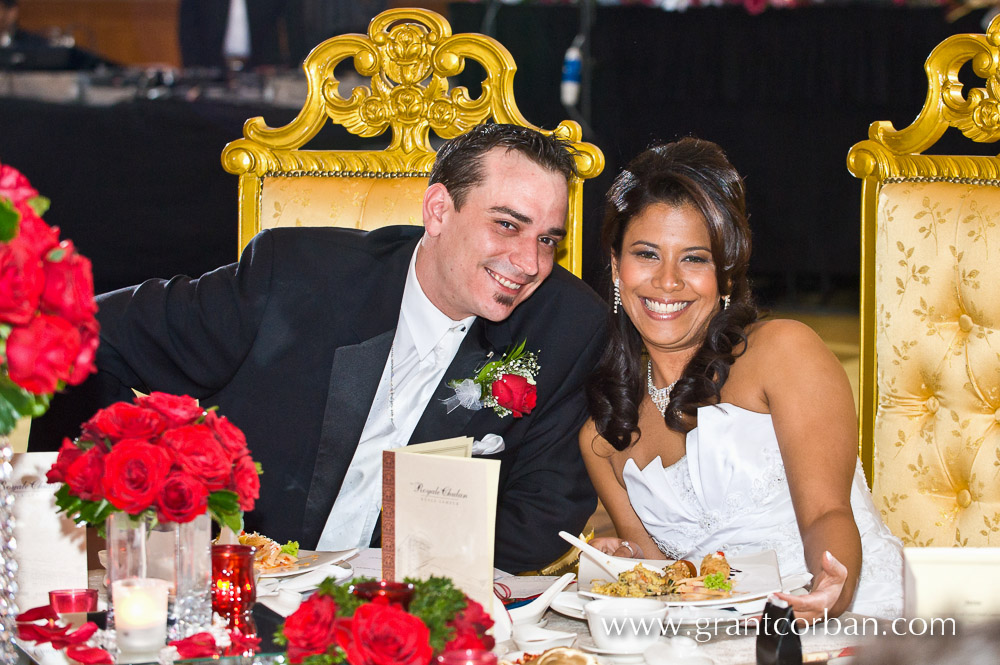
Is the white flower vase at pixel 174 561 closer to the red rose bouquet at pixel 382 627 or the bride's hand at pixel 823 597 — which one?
the red rose bouquet at pixel 382 627

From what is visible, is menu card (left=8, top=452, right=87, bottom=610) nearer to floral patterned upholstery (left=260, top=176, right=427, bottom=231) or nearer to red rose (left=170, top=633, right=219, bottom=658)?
red rose (left=170, top=633, right=219, bottom=658)

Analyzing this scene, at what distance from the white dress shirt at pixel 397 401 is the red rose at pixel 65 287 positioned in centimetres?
117

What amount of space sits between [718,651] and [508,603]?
13.0 inches

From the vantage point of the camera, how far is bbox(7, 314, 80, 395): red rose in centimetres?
102

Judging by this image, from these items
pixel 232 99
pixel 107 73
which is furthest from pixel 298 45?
pixel 107 73

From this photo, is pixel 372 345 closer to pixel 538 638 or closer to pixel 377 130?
pixel 377 130

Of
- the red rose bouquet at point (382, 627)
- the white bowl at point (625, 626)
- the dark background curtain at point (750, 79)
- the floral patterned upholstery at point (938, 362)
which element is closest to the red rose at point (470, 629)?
the red rose bouquet at point (382, 627)

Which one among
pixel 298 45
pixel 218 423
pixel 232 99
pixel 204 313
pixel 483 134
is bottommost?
pixel 218 423

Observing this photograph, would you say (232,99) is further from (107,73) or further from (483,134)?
(483,134)

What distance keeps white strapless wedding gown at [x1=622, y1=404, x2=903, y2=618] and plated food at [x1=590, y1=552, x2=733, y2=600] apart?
0.66 metres

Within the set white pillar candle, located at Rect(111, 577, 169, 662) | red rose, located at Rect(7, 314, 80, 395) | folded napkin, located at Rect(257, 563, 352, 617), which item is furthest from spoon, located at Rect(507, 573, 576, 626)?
red rose, located at Rect(7, 314, 80, 395)

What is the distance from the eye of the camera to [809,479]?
2008 millimetres

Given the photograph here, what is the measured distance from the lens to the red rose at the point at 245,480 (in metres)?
1.25

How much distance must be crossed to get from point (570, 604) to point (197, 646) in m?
0.54
